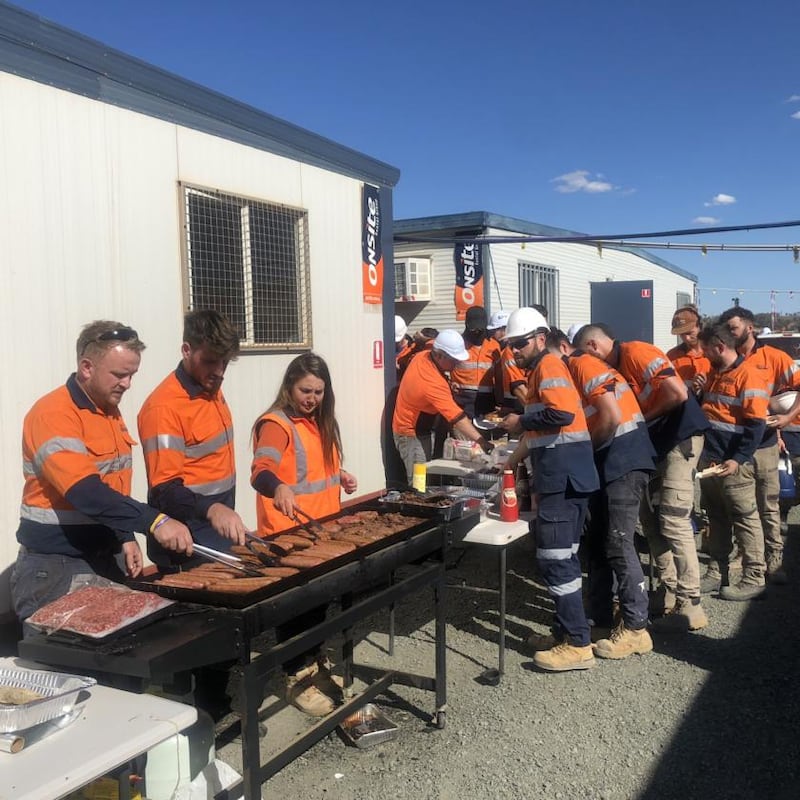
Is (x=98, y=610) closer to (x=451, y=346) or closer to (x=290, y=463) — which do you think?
(x=290, y=463)

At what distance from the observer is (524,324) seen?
4570 millimetres

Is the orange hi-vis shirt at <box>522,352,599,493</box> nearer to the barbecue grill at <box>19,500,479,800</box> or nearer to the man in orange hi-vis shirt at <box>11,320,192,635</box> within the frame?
the barbecue grill at <box>19,500,479,800</box>

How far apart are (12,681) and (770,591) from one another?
18.6 ft

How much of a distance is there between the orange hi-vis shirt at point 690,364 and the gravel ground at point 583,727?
2.10 metres

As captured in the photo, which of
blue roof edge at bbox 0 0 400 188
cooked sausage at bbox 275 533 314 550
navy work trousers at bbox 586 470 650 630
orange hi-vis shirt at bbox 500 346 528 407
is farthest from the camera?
orange hi-vis shirt at bbox 500 346 528 407

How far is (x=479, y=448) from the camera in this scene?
237 inches

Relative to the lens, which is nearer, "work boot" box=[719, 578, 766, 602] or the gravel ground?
the gravel ground

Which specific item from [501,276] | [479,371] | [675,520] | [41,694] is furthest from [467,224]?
[41,694]

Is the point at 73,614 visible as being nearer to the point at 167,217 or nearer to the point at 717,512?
the point at 167,217

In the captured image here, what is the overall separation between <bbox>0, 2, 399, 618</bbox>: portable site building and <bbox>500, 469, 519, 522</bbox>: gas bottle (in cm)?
197

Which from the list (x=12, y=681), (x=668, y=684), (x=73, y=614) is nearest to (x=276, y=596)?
(x=73, y=614)

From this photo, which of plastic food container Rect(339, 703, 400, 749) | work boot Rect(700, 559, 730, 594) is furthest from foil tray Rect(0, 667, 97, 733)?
work boot Rect(700, 559, 730, 594)

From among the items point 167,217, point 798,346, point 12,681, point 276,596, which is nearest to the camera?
point 12,681

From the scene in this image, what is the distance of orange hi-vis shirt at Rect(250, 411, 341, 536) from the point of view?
3.67m
